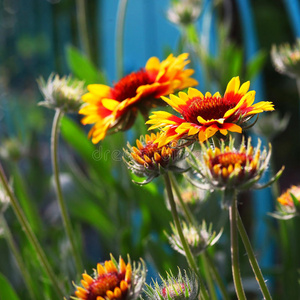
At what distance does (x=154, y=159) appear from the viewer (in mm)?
352

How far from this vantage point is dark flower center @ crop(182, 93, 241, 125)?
13.9 inches

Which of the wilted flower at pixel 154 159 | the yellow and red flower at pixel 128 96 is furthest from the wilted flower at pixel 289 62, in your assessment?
the wilted flower at pixel 154 159

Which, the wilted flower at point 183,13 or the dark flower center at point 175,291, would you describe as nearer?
the dark flower center at point 175,291

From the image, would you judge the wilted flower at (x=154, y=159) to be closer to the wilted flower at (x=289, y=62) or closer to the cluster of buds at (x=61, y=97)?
the cluster of buds at (x=61, y=97)

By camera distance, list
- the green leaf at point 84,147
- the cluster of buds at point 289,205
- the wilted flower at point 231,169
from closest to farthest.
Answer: the wilted flower at point 231,169 < the cluster of buds at point 289,205 < the green leaf at point 84,147

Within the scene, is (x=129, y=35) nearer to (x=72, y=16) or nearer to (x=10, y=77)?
(x=72, y=16)

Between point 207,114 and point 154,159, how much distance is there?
0.05 m

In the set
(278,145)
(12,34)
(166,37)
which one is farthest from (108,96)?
(12,34)

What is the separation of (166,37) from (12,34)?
0.53 meters

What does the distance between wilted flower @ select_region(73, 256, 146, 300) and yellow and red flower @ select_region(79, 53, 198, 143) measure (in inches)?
4.9

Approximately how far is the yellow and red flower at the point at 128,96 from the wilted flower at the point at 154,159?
0.07 meters

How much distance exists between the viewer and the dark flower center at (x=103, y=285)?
33 centimetres

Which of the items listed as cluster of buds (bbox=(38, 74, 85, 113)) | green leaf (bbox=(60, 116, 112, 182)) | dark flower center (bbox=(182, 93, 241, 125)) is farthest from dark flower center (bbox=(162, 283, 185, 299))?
green leaf (bbox=(60, 116, 112, 182))

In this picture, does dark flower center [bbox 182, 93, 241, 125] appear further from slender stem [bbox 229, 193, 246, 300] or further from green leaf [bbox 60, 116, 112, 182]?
green leaf [bbox 60, 116, 112, 182]
